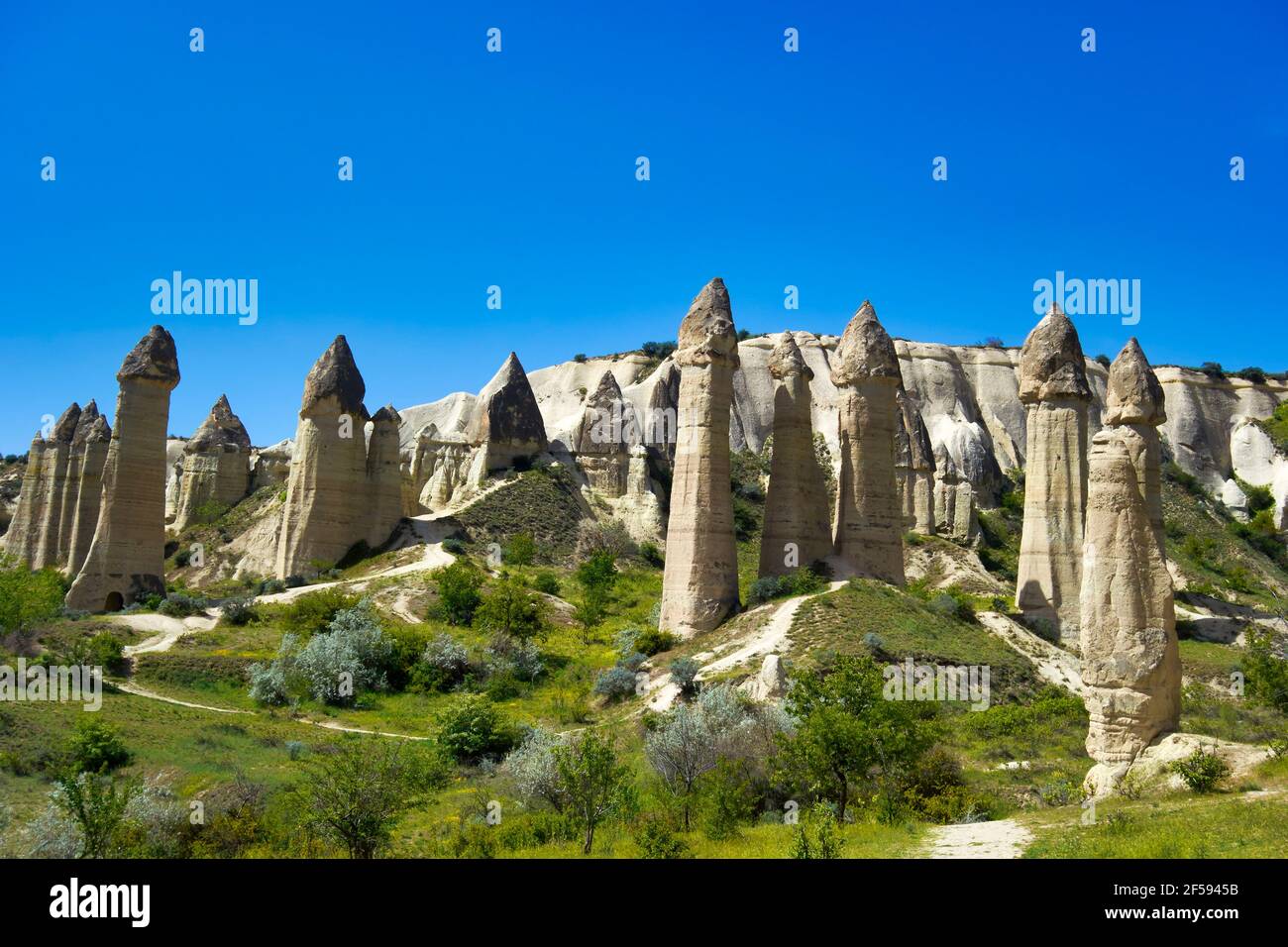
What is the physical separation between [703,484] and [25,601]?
20.3m

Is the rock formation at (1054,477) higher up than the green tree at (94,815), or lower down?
higher up

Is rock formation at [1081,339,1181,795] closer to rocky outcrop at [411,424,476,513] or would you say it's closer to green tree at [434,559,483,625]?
green tree at [434,559,483,625]

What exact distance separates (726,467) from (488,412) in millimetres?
22688

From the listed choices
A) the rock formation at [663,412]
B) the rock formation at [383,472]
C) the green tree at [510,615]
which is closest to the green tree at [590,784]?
the green tree at [510,615]

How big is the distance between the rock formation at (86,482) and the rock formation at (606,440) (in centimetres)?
2233

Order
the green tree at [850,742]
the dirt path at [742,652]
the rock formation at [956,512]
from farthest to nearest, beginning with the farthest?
the rock formation at [956,512]
the dirt path at [742,652]
the green tree at [850,742]

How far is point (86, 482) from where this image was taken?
1873 inches

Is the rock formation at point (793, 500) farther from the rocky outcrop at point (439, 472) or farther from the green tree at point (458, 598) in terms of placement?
the rocky outcrop at point (439, 472)

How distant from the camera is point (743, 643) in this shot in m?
26.7

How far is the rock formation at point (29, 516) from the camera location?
50.8 m

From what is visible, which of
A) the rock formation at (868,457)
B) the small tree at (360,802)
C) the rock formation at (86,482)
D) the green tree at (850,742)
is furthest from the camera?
the rock formation at (86,482)

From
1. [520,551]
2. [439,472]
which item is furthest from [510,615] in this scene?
[439,472]

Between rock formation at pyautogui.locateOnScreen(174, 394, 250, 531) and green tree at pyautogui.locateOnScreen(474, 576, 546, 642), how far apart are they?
91.0 feet

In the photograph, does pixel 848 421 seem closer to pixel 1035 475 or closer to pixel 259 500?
pixel 1035 475
